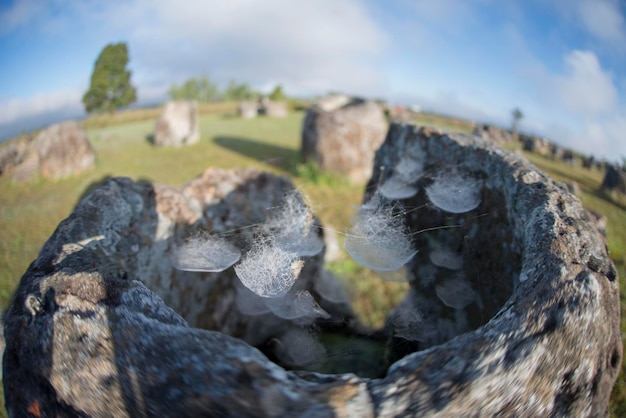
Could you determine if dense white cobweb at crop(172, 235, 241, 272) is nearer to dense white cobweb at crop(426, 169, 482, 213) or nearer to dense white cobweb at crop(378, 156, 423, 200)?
dense white cobweb at crop(378, 156, 423, 200)

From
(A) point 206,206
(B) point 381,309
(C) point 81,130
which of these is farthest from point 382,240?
(C) point 81,130

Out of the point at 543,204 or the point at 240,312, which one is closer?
the point at 543,204

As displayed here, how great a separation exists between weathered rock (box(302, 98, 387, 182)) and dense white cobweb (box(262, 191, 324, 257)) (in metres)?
5.12

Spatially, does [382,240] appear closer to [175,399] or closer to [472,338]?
[472,338]

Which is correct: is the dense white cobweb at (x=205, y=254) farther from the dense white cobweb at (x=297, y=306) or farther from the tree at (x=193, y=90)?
the tree at (x=193, y=90)

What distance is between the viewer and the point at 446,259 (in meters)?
2.55

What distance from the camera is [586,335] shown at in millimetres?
1260

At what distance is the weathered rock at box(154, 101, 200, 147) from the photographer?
1091cm

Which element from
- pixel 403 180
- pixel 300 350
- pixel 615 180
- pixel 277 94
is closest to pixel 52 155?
pixel 300 350

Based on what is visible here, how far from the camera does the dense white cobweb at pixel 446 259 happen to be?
8.16 feet

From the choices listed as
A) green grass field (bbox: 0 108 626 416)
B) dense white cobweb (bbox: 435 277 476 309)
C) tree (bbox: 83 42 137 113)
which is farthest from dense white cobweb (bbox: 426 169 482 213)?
tree (bbox: 83 42 137 113)

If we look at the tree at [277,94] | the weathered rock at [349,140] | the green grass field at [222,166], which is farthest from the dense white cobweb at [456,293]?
the tree at [277,94]

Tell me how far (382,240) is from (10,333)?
72.5 inches

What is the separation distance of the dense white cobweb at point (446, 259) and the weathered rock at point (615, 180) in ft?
24.6
